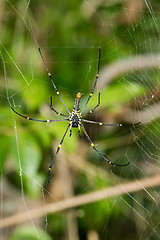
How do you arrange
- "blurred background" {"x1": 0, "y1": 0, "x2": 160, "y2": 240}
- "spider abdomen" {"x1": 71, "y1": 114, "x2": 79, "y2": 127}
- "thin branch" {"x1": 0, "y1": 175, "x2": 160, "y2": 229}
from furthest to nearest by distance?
"spider abdomen" {"x1": 71, "y1": 114, "x2": 79, "y2": 127}, "blurred background" {"x1": 0, "y1": 0, "x2": 160, "y2": 240}, "thin branch" {"x1": 0, "y1": 175, "x2": 160, "y2": 229}

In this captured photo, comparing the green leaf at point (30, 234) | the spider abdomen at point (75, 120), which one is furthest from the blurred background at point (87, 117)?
the spider abdomen at point (75, 120)

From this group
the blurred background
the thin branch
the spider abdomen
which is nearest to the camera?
the thin branch

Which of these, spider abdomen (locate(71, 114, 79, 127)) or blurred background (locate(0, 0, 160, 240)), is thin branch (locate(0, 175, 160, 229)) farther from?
spider abdomen (locate(71, 114, 79, 127))

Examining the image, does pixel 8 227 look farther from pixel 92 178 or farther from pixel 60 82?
pixel 60 82

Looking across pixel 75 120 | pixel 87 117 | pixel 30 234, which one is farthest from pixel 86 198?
pixel 87 117

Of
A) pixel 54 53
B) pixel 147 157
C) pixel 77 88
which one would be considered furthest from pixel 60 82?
pixel 147 157

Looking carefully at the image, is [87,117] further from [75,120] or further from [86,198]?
[86,198]

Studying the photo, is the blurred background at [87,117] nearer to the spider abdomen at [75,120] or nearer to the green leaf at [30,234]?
the green leaf at [30,234]

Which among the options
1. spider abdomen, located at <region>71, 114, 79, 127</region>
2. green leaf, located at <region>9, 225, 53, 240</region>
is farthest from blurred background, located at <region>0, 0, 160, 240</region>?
spider abdomen, located at <region>71, 114, 79, 127</region>
